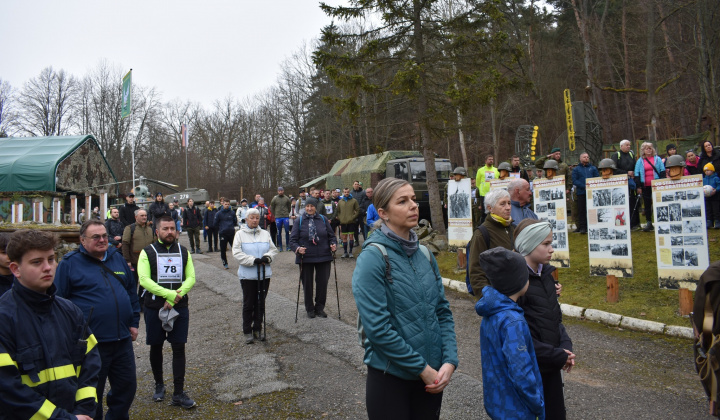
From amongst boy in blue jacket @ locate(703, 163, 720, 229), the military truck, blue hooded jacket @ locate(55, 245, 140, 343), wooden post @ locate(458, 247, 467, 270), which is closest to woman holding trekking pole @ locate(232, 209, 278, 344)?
blue hooded jacket @ locate(55, 245, 140, 343)

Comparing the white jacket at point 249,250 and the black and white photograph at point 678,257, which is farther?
the black and white photograph at point 678,257

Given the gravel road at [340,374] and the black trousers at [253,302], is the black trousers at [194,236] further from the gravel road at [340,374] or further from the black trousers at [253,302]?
the black trousers at [253,302]

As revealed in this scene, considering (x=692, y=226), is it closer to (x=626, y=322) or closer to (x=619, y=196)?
(x=619, y=196)

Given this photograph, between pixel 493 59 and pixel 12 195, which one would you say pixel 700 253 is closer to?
pixel 493 59

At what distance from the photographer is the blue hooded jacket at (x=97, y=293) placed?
403 cm

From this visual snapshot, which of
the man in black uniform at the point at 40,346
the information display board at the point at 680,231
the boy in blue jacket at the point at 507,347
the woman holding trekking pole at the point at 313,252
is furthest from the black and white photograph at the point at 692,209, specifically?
the man in black uniform at the point at 40,346

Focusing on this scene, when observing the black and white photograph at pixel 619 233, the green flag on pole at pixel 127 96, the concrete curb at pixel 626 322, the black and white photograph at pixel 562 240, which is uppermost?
the green flag on pole at pixel 127 96

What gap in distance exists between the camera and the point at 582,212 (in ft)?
41.8

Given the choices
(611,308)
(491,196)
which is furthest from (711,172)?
(491,196)

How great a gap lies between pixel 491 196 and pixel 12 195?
33.7m

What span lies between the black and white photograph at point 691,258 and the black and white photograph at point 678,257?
53 mm

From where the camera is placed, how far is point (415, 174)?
65.5 feet

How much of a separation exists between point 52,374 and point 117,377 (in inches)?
65.5

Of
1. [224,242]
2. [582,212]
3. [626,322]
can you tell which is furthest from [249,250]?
[582,212]
